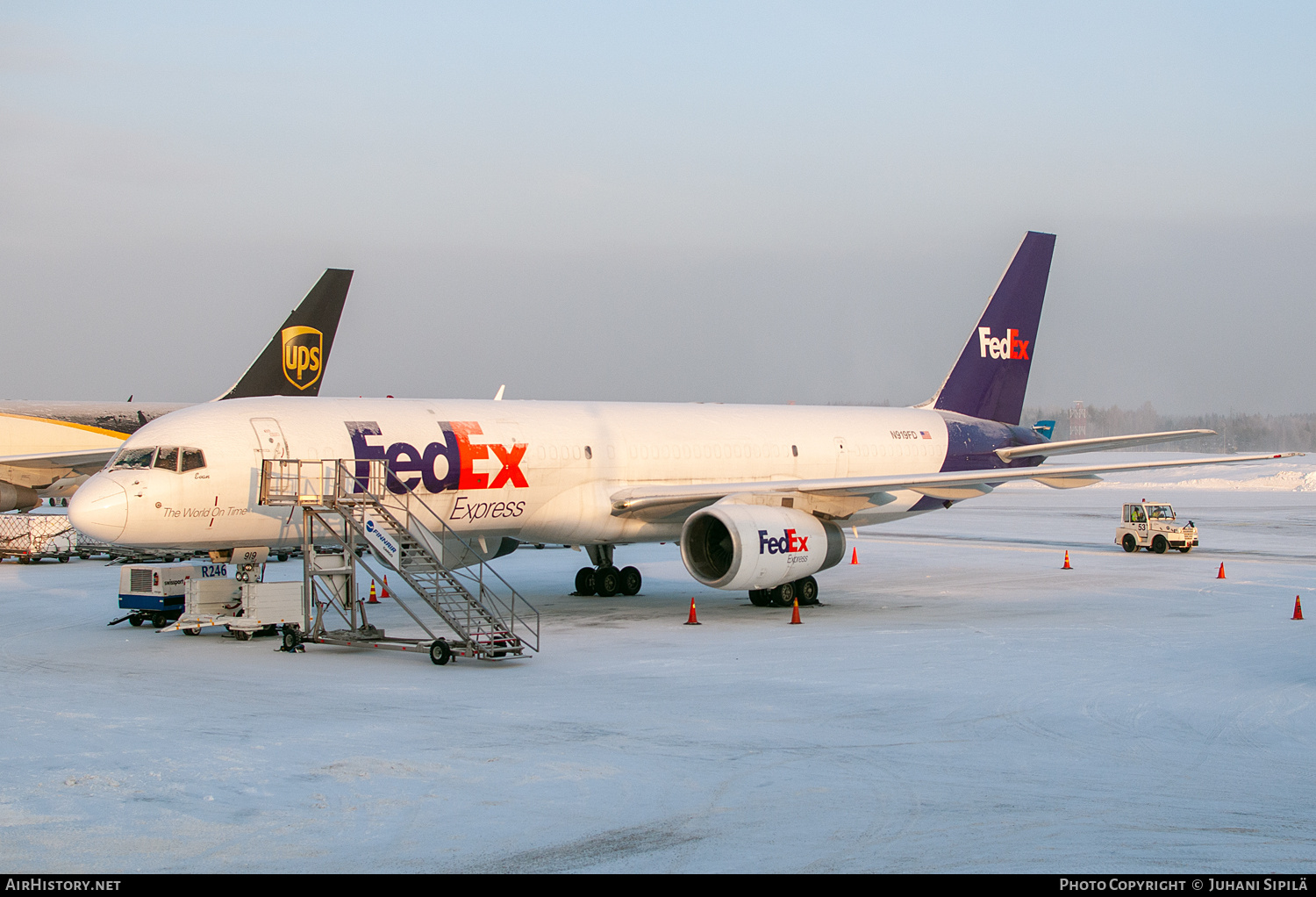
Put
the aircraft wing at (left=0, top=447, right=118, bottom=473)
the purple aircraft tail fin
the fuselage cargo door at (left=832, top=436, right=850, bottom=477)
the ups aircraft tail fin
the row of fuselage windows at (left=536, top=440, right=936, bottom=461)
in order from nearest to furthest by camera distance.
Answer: the row of fuselage windows at (left=536, top=440, right=936, bottom=461)
the fuselage cargo door at (left=832, top=436, right=850, bottom=477)
the purple aircraft tail fin
the ups aircraft tail fin
the aircraft wing at (left=0, top=447, right=118, bottom=473)

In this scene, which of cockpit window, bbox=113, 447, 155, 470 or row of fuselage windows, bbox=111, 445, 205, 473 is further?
cockpit window, bbox=113, 447, 155, 470

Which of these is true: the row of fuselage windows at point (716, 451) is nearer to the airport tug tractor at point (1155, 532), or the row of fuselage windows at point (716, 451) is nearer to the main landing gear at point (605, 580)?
the main landing gear at point (605, 580)

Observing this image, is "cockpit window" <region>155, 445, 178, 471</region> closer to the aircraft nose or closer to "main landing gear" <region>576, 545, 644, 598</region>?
the aircraft nose

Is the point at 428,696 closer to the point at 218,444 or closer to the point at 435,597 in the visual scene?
the point at 435,597

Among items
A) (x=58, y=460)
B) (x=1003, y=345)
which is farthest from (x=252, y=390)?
(x=1003, y=345)

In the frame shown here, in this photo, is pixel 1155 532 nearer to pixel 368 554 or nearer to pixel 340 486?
pixel 368 554

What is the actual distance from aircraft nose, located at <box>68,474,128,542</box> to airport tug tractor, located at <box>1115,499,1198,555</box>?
1051 inches

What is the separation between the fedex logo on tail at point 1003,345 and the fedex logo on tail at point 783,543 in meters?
11.0

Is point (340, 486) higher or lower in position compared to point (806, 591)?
higher

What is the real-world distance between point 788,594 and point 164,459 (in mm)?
11198

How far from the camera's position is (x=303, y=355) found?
3334 cm

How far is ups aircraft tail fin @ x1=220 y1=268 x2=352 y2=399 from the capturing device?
1288 inches

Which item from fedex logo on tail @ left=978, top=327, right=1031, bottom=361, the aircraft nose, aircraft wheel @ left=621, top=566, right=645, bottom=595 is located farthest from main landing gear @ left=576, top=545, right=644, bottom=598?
fedex logo on tail @ left=978, top=327, right=1031, bottom=361
